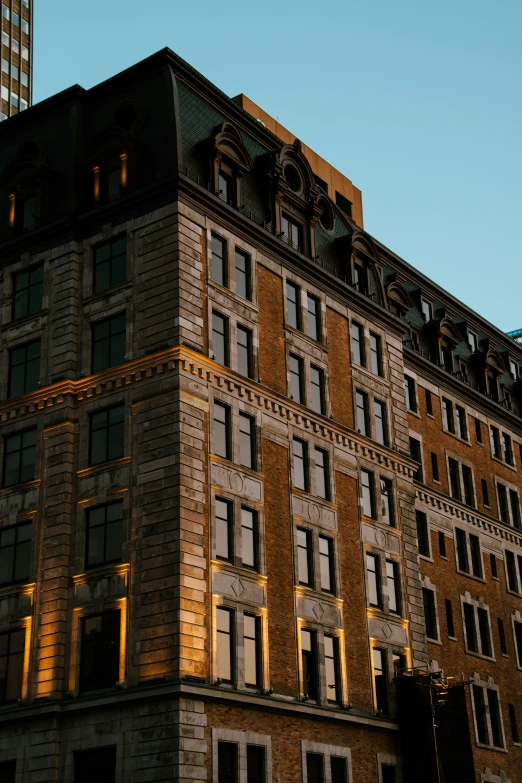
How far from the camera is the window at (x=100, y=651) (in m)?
40.4

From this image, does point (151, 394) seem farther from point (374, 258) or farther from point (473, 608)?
point (473, 608)

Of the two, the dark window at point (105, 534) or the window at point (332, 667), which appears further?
the window at point (332, 667)

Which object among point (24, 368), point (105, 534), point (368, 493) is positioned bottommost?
point (105, 534)

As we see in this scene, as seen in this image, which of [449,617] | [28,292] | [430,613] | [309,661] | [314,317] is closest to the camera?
[309,661]

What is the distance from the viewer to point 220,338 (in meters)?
46.5

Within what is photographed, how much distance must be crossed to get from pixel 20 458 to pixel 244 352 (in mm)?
10180

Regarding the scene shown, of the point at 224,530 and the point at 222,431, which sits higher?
the point at 222,431

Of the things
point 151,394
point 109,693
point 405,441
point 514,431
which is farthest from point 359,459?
point 514,431

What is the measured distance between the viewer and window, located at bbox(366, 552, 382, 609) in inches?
1989

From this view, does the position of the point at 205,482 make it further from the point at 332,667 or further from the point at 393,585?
the point at 393,585

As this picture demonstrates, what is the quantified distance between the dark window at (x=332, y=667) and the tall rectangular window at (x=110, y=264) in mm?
17020

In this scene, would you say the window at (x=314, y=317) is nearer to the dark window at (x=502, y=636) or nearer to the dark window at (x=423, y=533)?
the dark window at (x=423, y=533)

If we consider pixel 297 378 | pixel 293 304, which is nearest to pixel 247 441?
pixel 297 378

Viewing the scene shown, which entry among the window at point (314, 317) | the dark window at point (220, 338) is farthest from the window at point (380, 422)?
the dark window at point (220, 338)
